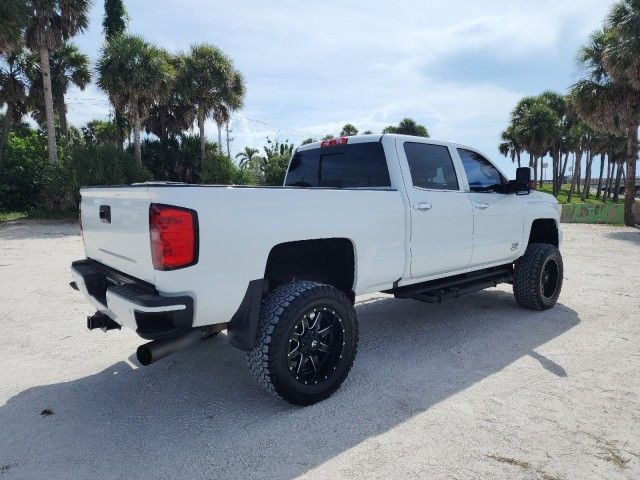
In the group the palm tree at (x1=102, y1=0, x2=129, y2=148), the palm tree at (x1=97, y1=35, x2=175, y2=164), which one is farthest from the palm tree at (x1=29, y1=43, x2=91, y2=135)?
the palm tree at (x1=97, y1=35, x2=175, y2=164)

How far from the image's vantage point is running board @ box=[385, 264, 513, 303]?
13.4ft

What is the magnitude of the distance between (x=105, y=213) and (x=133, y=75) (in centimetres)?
2213

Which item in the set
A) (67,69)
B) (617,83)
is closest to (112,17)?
(67,69)

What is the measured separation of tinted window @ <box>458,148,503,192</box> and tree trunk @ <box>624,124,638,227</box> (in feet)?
55.3

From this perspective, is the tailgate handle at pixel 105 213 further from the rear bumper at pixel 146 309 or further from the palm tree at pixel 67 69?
the palm tree at pixel 67 69

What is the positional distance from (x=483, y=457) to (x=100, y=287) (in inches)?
107

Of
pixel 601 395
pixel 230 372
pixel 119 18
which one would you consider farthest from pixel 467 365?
pixel 119 18

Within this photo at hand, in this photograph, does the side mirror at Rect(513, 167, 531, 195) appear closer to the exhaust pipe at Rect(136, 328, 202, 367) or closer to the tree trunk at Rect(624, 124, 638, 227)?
the exhaust pipe at Rect(136, 328, 202, 367)

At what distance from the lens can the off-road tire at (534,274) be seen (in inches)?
205

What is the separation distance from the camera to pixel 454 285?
14.7ft

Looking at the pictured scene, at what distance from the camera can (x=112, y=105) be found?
2314 cm

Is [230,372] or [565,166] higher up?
[565,166]

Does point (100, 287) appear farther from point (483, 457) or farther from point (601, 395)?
point (601, 395)

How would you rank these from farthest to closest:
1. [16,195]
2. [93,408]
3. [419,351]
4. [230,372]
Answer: [16,195] < [419,351] < [230,372] < [93,408]
